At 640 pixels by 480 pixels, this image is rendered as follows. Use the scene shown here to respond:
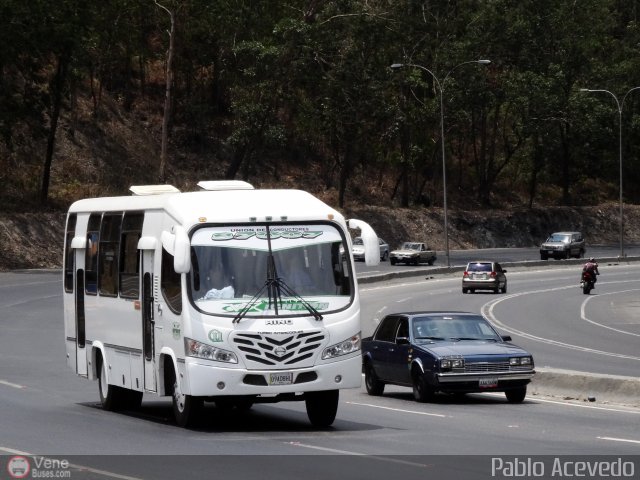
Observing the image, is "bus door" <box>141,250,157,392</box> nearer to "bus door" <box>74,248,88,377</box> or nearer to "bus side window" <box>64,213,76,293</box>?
"bus door" <box>74,248,88,377</box>

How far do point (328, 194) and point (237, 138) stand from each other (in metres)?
14.1

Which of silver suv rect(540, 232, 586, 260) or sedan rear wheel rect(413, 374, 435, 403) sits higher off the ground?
sedan rear wheel rect(413, 374, 435, 403)

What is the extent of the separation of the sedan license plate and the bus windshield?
4628mm

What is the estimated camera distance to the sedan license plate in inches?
829

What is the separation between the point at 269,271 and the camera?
55.6 feet

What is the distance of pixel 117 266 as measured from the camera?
19453 mm

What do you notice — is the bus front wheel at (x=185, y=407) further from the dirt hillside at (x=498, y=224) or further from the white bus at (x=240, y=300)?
the dirt hillside at (x=498, y=224)

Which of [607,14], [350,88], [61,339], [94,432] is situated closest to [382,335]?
[94,432]

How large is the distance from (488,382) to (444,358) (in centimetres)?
77

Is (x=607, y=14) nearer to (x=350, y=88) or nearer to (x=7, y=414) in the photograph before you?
(x=350, y=88)

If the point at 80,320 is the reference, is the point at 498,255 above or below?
below
